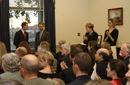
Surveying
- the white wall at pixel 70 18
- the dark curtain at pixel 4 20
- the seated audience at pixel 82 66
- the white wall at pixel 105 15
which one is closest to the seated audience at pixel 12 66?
the seated audience at pixel 82 66

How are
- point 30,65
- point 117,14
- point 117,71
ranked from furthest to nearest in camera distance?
point 117,14, point 117,71, point 30,65

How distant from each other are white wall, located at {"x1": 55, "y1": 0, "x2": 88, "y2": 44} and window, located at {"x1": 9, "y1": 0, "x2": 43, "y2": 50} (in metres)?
0.81

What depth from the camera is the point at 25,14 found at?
820cm

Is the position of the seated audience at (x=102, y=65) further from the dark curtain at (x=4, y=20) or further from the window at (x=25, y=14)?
the window at (x=25, y=14)

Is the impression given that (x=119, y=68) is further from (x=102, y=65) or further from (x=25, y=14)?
(x=25, y=14)

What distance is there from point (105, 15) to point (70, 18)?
1.58 metres

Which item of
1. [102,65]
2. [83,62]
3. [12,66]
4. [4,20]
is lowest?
[102,65]

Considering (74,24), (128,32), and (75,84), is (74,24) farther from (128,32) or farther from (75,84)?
(75,84)

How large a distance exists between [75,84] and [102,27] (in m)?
6.31

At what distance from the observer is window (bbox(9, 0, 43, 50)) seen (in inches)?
315

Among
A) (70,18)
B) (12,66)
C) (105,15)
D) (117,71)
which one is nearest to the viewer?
(117,71)

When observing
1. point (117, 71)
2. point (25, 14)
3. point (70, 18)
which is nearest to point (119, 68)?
point (117, 71)

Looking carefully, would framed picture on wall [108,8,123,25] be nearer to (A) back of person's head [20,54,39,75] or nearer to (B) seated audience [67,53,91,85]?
(B) seated audience [67,53,91,85]

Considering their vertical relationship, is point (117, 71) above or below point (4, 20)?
below
